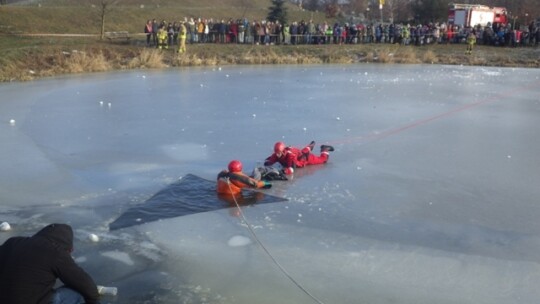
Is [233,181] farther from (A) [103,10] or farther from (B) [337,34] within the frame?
(B) [337,34]

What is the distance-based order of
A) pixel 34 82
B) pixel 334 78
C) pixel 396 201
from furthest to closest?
1. pixel 334 78
2. pixel 34 82
3. pixel 396 201

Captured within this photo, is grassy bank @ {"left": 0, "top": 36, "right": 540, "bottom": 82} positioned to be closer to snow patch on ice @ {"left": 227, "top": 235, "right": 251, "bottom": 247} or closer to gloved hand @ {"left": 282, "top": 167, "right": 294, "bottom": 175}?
gloved hand @ {"left": 282, "top": 167, "right": 294, "bottom": 175}

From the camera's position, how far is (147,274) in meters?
4.25

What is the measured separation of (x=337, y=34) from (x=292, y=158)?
20850 millimetres

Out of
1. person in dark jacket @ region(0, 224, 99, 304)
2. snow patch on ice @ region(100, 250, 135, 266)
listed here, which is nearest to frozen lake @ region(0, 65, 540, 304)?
snow patch on ice @ region(100, 250, 135, 266)

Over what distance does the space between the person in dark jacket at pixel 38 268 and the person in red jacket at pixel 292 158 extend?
12.9ft

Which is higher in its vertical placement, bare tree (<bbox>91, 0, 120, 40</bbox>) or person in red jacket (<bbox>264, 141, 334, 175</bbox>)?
bare tree (<bbox>91, 0, 120, 40</bbox>)

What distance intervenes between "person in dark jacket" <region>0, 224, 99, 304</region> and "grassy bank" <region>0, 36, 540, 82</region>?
44.5 ft

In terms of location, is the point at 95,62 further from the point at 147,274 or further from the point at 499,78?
the point at 147,274

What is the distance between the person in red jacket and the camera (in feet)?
23.2

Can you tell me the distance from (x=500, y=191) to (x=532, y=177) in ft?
2.61

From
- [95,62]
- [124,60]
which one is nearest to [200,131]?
[95,62]

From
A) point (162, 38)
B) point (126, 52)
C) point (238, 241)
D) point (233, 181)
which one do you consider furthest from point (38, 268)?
point (162, 38)

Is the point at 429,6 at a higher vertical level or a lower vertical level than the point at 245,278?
higher
